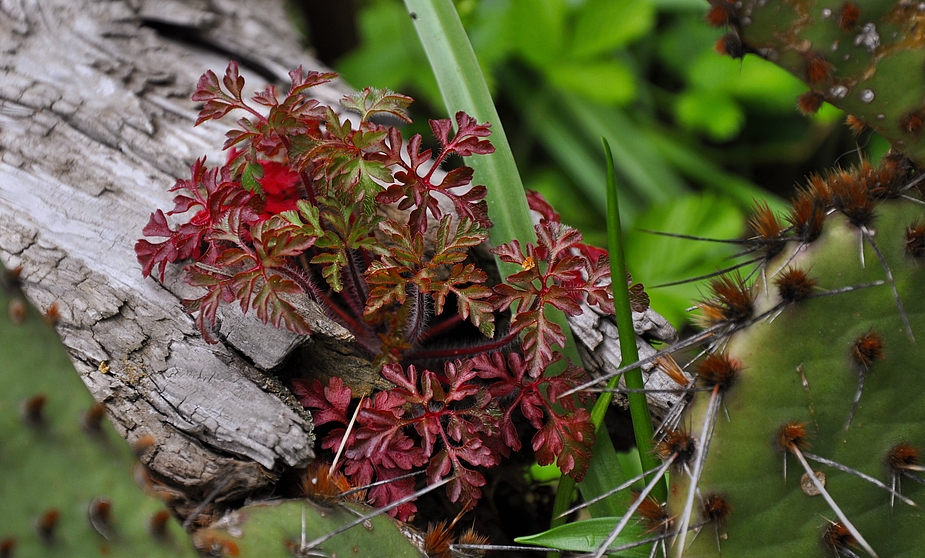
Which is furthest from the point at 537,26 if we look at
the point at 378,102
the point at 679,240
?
the point at 378,102

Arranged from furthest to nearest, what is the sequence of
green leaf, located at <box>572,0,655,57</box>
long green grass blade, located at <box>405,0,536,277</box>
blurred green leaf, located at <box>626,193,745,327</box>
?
green leaf, located at <box>572,0,655,57</box>
blurred green leaf, located at <box>626,193,745,327</box>
long green grass blade, located at <box>405,0,536,277</box>

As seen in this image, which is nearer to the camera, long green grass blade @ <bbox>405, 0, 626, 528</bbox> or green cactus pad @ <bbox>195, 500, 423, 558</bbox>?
green cactus pad @ <bbox>195, 500, 423, 558</bbox>

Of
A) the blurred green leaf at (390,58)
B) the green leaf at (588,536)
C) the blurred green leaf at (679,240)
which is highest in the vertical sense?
the blurred green leaf at (390,58)

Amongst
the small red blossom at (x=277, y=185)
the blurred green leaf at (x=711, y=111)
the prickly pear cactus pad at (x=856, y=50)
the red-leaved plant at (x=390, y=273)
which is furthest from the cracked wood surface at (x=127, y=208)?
the blurred green leaf at (x=711, y=111)

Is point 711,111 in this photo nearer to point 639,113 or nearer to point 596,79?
point 596,79

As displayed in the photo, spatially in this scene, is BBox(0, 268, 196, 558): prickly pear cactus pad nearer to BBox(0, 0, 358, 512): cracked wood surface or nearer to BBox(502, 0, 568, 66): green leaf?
BBox(0, 0, 358, 512): cracked wood surface

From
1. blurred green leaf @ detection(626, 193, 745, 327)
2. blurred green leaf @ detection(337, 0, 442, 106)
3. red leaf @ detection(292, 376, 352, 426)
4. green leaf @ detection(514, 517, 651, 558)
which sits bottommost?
blurred green leaf @ detection(626, 193, 745, 327)

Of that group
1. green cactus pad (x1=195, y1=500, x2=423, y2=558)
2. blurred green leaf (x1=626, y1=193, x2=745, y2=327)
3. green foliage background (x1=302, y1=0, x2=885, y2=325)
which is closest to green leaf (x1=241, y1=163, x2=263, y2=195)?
green cactus pad (x1=195, y1=500, x2=423, y2=558)

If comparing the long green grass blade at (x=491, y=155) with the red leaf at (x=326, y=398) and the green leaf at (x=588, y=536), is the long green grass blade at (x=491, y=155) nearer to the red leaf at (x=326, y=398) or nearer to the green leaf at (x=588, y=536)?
the green leaf at (x=588, y=536)
